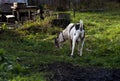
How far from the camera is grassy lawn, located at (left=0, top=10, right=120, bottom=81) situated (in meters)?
11.8

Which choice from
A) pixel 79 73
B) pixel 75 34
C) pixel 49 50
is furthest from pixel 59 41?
pixel 79 73

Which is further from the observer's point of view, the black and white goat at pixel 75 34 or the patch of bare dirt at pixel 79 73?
the black and white goat at pixel 75 34

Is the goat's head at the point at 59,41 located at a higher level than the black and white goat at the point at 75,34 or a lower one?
lower

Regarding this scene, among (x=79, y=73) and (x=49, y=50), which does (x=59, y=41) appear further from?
(x=79, y=73)

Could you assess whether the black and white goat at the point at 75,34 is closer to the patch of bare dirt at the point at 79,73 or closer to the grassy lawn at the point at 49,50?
the grassy lawn at the point at 49,50

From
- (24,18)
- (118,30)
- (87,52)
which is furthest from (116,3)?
(87,52)

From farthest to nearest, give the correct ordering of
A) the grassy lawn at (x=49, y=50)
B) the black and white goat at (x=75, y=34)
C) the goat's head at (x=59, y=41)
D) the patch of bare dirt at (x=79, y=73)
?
1. the goat's head at (x=59, y=41)
2. the black and white goat at (x=75, y=34)
3. the grassy lawn at (x=49, y=50)
4. the patch of bare dirt at (x=79, y=73)

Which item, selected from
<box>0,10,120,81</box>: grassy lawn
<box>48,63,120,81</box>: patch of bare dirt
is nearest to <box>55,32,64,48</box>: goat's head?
<box>0,10,120,81</box>: grassy lawn

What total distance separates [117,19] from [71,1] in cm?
826

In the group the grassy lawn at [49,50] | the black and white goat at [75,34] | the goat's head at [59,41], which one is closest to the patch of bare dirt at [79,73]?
the grassy lawn at [49,50]

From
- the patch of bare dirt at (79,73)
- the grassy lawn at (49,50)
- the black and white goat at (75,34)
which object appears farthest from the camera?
the black and white goat at (75,34)

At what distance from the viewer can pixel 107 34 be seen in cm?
1864

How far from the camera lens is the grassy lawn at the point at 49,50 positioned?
38.8ft

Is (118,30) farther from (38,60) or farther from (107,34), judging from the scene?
(38,60)
